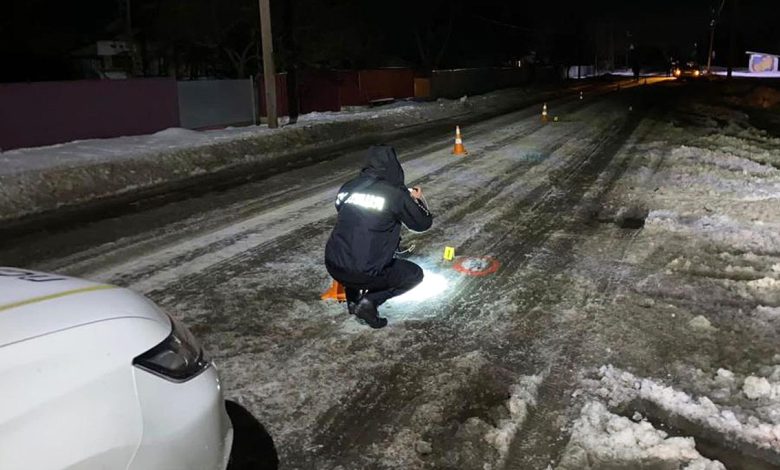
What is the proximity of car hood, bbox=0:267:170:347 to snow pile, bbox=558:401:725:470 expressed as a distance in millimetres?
2216

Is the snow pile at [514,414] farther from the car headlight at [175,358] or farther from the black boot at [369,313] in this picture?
the car headlight at [175,358]

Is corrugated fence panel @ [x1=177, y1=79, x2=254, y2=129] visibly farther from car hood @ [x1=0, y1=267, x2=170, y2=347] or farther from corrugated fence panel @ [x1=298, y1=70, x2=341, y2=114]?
car hood @ [x1=0, y1=267, x2=170, y2=347]

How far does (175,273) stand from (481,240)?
3.35m

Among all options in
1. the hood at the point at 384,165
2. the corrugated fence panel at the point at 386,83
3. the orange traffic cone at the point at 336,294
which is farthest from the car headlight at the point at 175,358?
the corrugated fence panel at the point at 386,83

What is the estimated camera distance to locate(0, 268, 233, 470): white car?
189 centimetres

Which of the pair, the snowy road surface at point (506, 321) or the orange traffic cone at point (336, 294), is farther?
the orange traffic cone at point (336, 294)

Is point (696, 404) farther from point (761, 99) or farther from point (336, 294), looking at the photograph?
point (761, 99)

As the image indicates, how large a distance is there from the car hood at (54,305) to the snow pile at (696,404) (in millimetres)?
2773

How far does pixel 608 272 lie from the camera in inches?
249

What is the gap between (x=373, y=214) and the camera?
15.4 feet

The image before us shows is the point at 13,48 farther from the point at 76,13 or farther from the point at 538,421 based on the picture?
the point at 538,421

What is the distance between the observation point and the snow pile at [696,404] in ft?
11.7

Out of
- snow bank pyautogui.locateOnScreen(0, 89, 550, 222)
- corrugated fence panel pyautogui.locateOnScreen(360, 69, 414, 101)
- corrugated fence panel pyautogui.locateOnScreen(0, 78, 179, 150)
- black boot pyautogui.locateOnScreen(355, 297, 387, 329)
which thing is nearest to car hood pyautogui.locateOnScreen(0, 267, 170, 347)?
black boot pyautogui.locateOnScreen(355, 297, 387, 329)

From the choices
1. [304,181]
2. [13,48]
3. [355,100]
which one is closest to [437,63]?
[355,100]
